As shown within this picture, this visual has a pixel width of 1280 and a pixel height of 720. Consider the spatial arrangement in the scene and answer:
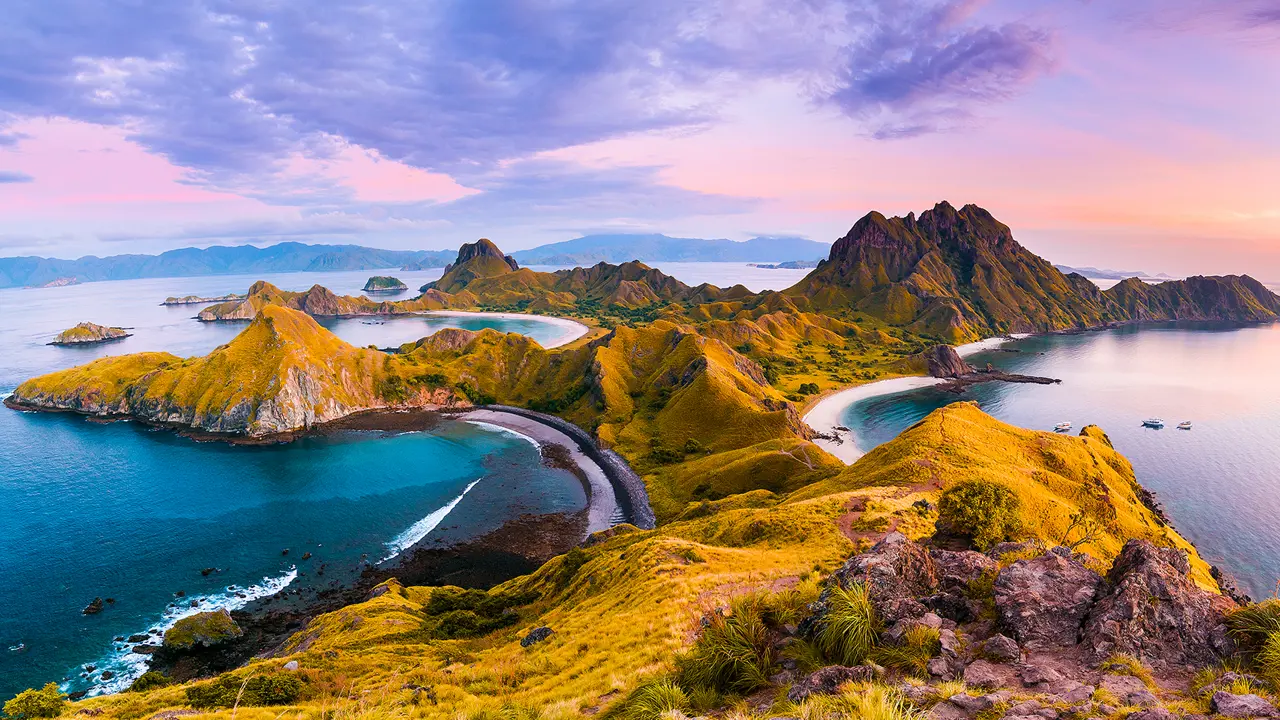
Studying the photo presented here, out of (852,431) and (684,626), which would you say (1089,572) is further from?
(852,431)

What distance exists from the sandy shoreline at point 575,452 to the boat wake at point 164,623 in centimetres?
4656

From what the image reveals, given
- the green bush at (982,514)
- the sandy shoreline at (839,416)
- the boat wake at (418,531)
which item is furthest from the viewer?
the sandy shoreline at (839,416)

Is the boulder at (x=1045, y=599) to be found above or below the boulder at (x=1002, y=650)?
above

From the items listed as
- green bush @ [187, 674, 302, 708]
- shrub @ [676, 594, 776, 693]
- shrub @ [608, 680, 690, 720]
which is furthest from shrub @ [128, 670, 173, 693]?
shrub @ [676, 594, 776, 693]

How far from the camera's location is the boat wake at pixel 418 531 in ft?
270

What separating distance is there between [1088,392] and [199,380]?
961 ft

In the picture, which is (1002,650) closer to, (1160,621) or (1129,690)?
(1129,690)

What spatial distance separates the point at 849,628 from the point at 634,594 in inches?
958

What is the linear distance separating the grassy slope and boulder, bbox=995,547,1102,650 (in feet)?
40.7

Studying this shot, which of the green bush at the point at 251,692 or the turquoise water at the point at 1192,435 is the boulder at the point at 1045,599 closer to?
the green bush at the point at 251,692

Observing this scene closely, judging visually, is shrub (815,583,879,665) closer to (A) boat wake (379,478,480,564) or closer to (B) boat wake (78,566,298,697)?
(B) boat wake (78,566,298,697)

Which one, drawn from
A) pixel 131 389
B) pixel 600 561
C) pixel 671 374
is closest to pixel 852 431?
pixel 671 374

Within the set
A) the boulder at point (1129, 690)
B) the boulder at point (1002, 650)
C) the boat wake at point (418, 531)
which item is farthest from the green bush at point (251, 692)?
the boat wake at point (418, 531)

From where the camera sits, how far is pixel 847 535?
159ft
